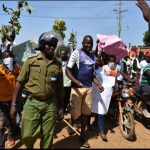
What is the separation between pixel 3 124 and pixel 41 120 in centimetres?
145

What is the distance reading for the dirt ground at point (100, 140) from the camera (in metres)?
6.48

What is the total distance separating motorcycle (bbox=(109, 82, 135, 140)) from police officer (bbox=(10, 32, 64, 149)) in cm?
262

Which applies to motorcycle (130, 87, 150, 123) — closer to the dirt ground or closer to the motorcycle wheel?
the dirt ground

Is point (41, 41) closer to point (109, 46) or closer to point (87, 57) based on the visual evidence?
point (87, 57)

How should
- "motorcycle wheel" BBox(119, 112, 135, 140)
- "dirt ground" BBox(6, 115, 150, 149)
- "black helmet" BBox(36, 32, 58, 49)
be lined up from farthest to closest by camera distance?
"motorcycle wheel" BBox(119, 112, 135, 140)
"dirt ground" BBox(6, 115, 150, 149)
"black helmet" BBox(36, 32, 58, 49)

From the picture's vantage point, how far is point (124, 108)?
7.21 metres

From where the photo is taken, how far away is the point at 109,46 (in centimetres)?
806

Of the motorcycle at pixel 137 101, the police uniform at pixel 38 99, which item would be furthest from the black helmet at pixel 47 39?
the motorcycle at pixel 137 101

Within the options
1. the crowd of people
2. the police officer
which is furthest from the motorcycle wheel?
the police officer

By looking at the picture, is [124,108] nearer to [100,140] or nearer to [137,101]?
[100,140]

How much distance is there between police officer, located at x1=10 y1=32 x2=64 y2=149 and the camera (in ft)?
15.0

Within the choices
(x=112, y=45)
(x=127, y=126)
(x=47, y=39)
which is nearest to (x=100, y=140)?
(x=127, y=126)

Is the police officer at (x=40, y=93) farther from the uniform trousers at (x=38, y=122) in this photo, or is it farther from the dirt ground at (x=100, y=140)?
the dirt ground at (x=100, y=140)

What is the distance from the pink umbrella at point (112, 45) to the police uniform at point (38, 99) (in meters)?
3.53
